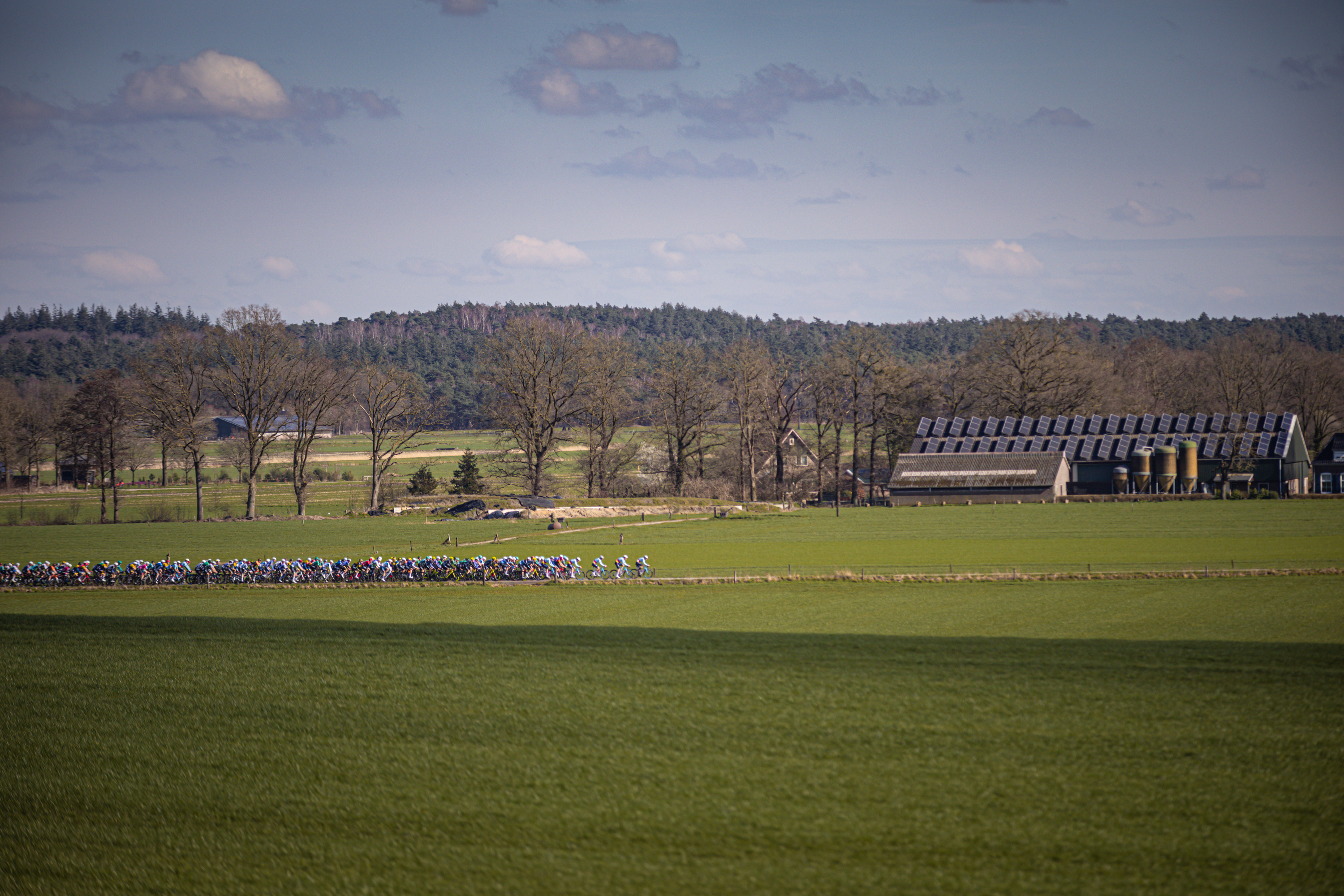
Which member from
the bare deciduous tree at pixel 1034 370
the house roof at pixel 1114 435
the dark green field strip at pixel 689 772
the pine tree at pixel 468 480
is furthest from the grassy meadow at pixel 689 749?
the bare deciduous tree at pixel 1034 370

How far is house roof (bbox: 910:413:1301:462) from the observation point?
81.9 m

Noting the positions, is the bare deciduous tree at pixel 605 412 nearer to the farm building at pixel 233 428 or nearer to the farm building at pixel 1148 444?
the farm building at pixel 233 428

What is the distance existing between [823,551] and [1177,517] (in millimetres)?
27577

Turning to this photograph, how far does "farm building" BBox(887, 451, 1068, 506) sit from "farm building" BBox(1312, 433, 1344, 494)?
67.3 feet

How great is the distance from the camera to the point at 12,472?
9250 cm

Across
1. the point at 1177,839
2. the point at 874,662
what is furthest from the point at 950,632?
the point at 1177,839

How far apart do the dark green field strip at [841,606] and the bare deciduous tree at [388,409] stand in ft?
145

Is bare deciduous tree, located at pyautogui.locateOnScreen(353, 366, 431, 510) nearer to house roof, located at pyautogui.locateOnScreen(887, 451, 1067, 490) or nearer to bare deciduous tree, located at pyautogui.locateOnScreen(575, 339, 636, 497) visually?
bare deciduous tree, located at pyautogui.locateOnScreen(575, 339, 636, 497)

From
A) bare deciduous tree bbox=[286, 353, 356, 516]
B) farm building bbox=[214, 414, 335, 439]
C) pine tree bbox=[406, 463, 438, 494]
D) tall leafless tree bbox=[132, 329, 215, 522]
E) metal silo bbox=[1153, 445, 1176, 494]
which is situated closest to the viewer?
tall leafless tree bbox=[132, 329, 215, 522]

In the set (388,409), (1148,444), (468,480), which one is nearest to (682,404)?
(468,480)

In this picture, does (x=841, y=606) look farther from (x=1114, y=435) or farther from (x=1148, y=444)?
(x=1148, y=444)

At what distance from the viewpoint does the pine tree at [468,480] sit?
3061 inches

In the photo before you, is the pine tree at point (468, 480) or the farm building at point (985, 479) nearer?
the pine tree at point (468, 480)

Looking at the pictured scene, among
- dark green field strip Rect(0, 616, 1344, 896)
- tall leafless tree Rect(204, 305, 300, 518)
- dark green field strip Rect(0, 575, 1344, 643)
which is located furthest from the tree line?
dark green field strip Rect(0, 616, 1344, 896)
